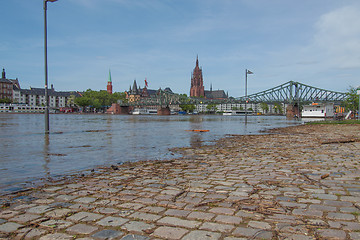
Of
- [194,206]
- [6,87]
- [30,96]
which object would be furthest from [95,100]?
[194,206]

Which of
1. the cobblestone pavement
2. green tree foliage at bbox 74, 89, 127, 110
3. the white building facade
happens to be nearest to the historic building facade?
the white building facade

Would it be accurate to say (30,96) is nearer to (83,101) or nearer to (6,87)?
(6,87)

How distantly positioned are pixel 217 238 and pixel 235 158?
19.4 feet

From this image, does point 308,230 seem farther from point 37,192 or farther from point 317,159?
point 317,159

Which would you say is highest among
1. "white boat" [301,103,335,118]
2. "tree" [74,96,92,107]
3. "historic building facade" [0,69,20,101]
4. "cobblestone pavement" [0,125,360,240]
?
"historic building facade" [0,69,20,101]

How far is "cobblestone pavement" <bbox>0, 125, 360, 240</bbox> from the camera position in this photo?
3174 mm

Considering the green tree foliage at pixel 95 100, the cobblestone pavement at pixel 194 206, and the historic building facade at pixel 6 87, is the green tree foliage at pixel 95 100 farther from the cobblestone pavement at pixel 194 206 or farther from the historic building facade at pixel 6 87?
the cobblestone pavement at pixel 194 206

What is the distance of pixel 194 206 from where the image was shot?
4.04 metres

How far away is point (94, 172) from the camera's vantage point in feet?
22.3

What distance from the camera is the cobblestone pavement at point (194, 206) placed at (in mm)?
3174

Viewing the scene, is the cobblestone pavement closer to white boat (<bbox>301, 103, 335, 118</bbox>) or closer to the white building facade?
white boat (<bbox>301, 103, 335, 118</bbox>)

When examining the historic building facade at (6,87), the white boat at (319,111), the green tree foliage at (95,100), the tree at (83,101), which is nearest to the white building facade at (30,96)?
the historic building facade at (6,87)

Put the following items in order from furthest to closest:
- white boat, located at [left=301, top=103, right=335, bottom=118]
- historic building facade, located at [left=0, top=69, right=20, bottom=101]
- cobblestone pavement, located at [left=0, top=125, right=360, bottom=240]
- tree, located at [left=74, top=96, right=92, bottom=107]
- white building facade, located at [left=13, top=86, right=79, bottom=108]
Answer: tree, located at [left=74, top=96, right=92, bottom=107] < white building facade, located at [left=13, top=86, right=79, bottom=108] < historic building facade, located at [left=0, top=69, right=20, bottom=101] < white boat, located at [left=301, top=103, right=335, bottom=118] < cobblestone pavement, located at [left=0, top=125, right=360, bottom=240]

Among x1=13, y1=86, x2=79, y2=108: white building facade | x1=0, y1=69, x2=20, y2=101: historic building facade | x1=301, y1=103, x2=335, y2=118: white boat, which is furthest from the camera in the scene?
x1=13, y1=86, x2=79, y2=108: white building facade
